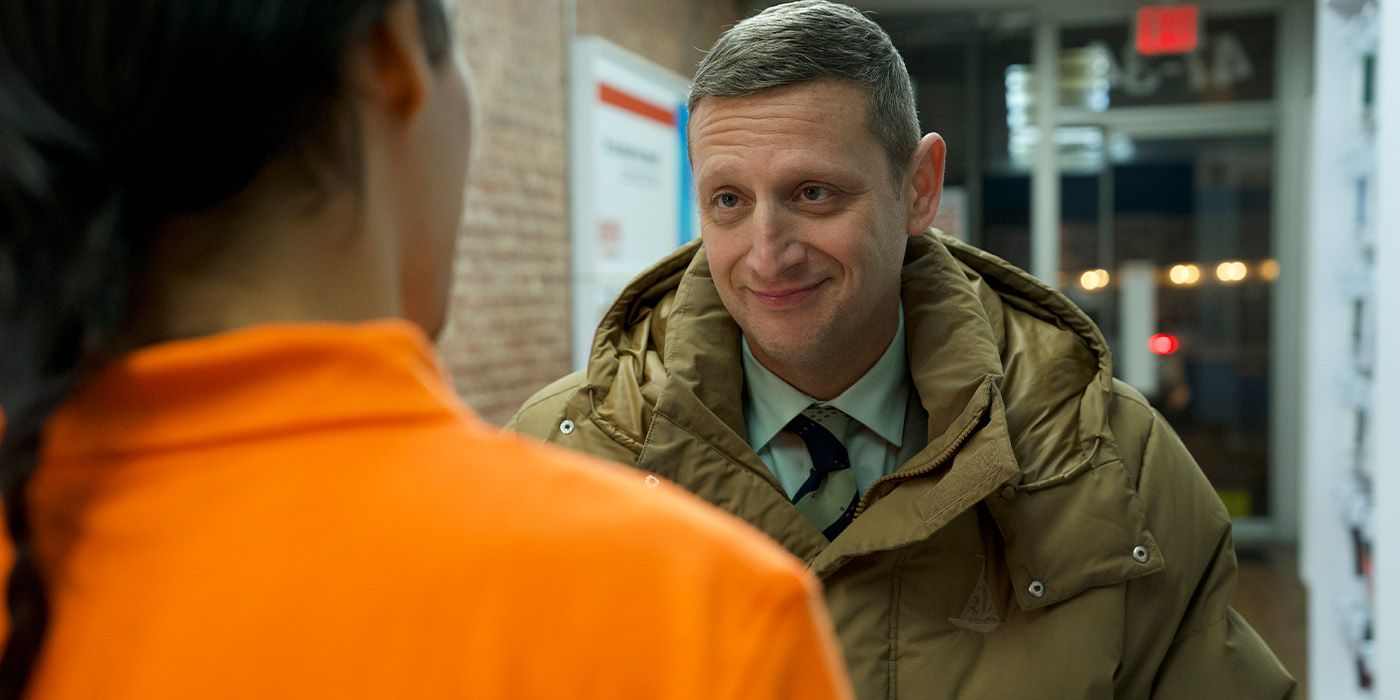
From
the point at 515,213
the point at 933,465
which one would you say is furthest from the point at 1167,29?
the point at 933,465

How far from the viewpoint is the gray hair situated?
1681 millimetres

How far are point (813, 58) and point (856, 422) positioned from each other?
0.50 metres

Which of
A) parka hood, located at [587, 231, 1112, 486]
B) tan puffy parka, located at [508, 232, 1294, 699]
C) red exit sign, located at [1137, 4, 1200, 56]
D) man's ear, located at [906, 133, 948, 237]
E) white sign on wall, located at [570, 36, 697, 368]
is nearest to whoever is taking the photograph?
tan puffy parka, located at [508, 232, 1294, 699]

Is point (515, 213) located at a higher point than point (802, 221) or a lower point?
higher

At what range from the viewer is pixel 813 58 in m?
1.68

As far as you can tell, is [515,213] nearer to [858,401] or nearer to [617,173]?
[617,173]

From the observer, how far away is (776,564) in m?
0.53

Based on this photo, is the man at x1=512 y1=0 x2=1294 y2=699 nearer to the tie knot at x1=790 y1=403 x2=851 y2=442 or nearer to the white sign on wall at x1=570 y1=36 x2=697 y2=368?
the tie knot at x1=790 y1=403 x2=851 y2=442

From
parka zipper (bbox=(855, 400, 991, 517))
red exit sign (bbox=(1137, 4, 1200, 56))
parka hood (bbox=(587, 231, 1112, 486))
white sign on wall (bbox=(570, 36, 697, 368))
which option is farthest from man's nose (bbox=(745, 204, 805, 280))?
red exit sign (bbox=(1137, 4, 1200, 56))

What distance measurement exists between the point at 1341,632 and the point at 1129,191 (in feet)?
16.7

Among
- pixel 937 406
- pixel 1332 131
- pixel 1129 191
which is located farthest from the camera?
pixel 1129 191

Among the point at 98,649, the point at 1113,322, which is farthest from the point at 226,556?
the point at 1113,322

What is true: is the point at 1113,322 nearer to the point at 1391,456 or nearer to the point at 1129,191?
the point at 1129,191

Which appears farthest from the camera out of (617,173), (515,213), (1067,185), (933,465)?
(1067,185)
